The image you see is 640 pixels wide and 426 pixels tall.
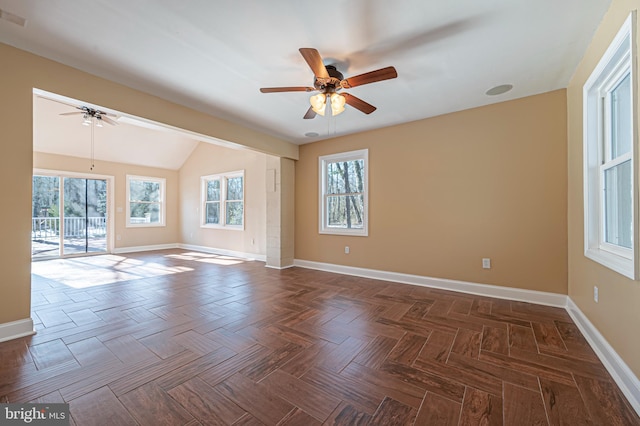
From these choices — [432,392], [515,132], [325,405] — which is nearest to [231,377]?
[325,405]

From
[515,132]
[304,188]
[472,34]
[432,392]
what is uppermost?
[472,34]

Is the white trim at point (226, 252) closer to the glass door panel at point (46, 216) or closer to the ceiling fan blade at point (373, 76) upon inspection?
the glass door panel at point (46, 216)

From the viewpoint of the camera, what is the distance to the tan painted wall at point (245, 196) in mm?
5988

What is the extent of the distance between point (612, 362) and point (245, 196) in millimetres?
6037

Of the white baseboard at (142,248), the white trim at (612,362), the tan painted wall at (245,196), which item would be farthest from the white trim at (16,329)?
the white baseboard at (142,248)

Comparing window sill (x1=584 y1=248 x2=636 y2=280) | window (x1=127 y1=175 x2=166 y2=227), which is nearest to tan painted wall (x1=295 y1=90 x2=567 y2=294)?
window sill (x1=584 y1=248 x2=636 y2=280)

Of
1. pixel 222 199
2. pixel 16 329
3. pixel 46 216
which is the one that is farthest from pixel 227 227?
pixel 16 329

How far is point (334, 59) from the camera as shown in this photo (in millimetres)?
2365

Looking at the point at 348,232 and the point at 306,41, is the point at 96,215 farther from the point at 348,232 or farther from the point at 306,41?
the point at 306,41

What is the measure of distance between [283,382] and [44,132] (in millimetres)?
6891

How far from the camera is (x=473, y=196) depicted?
135 inches

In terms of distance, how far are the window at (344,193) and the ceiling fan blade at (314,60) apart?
7.78 ft

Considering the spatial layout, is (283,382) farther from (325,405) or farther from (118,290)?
(118,290)

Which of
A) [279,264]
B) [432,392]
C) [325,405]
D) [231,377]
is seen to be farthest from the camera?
[279,264]
